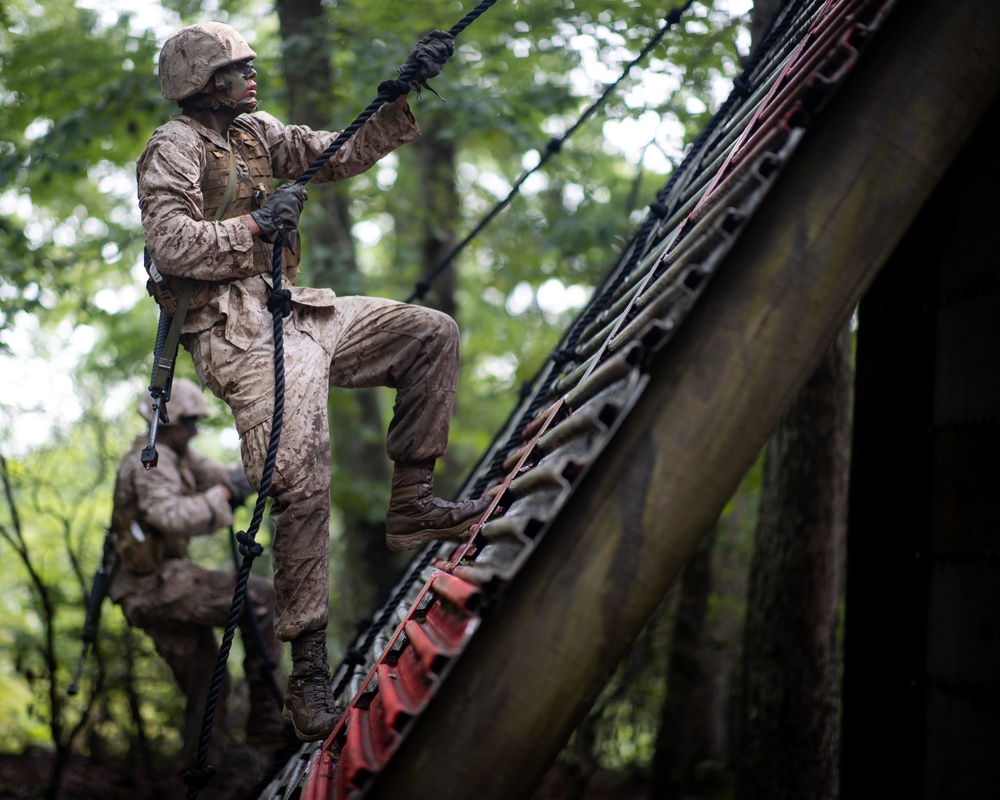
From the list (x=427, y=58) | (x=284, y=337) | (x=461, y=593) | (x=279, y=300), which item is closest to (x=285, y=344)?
(x=284, y=337)

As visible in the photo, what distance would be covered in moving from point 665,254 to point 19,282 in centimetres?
600

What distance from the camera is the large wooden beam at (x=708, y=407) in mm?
2492

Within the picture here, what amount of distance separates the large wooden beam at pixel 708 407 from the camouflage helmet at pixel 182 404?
4.00 metres

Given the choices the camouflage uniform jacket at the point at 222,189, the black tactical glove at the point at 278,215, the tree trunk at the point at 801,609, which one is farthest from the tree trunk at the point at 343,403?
the black tactical glove at the point at 278,215

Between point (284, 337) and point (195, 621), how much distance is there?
2.95 metres

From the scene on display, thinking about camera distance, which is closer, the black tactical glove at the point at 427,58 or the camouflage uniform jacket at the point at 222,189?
the camouflage uniform jacket at the point at 222,189

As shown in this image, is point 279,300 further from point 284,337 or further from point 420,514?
point 420,514

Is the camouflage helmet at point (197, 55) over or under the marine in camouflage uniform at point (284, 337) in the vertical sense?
over

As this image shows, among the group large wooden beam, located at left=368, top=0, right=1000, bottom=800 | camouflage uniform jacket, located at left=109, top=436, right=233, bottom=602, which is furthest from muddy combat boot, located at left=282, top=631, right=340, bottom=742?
camouflage uniform jacket, located at left=109, top=436, right=233, bottom=602

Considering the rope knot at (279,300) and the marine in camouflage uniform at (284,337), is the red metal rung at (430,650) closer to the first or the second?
the marine in camouflage uniform at (284,337)

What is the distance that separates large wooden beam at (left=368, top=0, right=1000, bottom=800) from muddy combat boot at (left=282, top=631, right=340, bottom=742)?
107cm

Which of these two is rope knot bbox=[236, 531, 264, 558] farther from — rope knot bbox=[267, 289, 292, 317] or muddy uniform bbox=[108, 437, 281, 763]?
muddy uniform bbox=[108, 437, 281, 763]

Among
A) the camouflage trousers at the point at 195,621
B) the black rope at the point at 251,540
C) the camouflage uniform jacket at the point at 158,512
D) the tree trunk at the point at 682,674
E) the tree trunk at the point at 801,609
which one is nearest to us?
the black rope at the point at 251,540

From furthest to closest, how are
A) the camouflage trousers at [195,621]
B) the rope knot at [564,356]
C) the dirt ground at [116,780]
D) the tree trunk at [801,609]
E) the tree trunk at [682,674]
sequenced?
the tree trunk at [682,674] < the dirt ground at [116,780] < the tree trunk at [801,609] < the camouflage trousers at [195,621] < the rope knot at [564,356]
